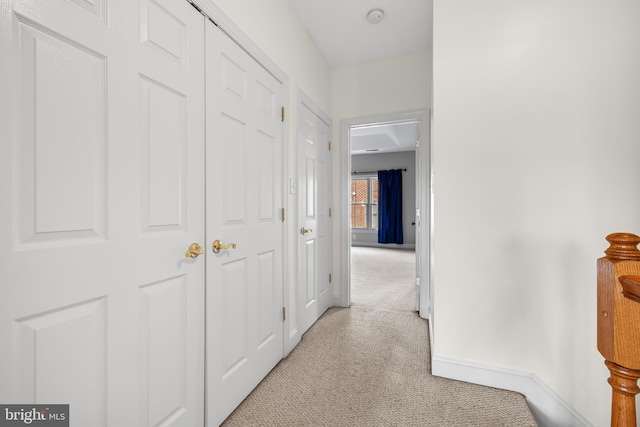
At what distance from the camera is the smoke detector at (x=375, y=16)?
232cm

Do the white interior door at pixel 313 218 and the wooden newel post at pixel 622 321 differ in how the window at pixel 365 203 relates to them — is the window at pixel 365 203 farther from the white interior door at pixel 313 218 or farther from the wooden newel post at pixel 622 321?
the wooden newel post at pixel 622 321

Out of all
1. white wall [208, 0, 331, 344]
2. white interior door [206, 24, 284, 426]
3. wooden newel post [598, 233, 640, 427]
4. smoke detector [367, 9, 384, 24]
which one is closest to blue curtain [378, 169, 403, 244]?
white wall [208, 0, 331, 344]

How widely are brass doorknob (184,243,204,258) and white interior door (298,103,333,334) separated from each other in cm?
111

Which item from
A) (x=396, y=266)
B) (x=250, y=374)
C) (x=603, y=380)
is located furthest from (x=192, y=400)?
(x=396, y=266)

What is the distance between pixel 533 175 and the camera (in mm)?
1620

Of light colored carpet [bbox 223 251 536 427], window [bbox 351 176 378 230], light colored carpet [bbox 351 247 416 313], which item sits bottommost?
light colored carpet [bbox 223 251 536 427]

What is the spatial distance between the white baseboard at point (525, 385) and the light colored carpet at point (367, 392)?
5 cm

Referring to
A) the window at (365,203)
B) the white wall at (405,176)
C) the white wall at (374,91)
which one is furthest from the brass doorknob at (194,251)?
the window at (365,203)

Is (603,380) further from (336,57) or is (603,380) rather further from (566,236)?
(336,57)

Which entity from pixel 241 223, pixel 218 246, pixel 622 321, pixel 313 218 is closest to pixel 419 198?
pixel 313 218

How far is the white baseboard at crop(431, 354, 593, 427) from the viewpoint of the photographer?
148cm

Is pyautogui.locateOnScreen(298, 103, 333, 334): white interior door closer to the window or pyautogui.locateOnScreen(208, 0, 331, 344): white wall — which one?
pyautogui.locateOnScreen(208, 0, 331, 344): white wall

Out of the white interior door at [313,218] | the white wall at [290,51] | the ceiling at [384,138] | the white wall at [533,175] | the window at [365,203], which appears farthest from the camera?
the window at [365,203]

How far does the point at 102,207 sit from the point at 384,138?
5.96m
